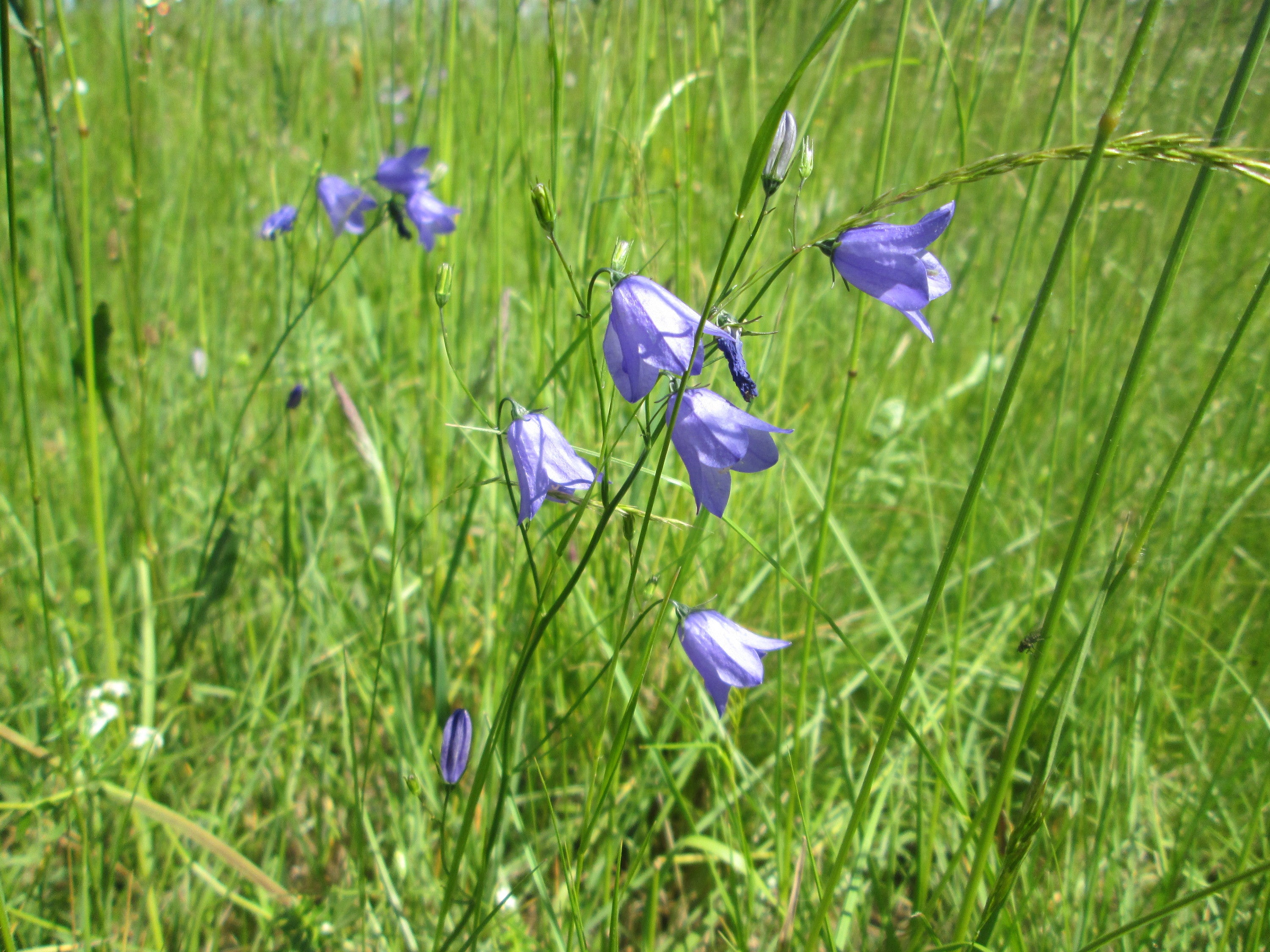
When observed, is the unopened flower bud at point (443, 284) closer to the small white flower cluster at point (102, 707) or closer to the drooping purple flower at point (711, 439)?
the drooping purple flower at point (711, 439)

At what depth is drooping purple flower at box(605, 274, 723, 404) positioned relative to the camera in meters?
0.66

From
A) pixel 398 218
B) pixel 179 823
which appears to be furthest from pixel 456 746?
pixel 398 218

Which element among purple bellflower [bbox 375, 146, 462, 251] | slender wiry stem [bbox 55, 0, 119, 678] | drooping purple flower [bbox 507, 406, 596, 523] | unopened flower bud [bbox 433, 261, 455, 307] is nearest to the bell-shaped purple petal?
purple bellflower [bbox 375, 146, 462, 251]

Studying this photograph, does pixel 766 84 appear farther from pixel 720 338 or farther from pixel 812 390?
pixel 720 338

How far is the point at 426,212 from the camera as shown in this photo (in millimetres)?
1502

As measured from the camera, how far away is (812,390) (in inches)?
80.8

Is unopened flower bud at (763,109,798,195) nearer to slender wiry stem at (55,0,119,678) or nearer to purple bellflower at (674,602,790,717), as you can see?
purple bellflower at (674,602,790,717)

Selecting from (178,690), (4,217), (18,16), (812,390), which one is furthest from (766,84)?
(4,217)

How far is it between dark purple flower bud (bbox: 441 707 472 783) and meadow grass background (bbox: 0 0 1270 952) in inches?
3.2

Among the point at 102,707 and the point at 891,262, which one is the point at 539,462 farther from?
the point at 102,707

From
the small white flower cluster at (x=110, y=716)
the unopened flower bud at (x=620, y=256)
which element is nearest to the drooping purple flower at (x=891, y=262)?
the unopened flower bud at (x=620, y=256)

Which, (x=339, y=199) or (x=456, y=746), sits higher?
(x=339, y=199)

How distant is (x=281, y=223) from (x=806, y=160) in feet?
3.96

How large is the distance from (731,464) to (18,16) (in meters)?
1.01
